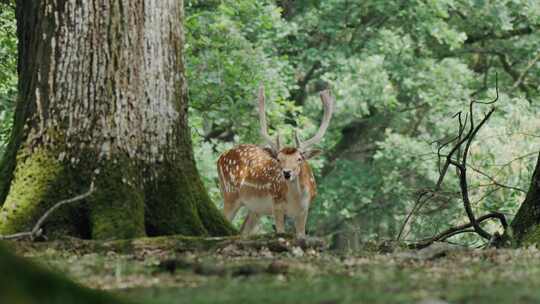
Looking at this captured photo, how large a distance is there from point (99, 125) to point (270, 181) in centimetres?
545

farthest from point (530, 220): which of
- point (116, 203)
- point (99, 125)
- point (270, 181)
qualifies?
point (270, 181)

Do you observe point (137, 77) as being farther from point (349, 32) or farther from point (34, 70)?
point (349, 32)

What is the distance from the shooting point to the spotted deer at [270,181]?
38.2 feet

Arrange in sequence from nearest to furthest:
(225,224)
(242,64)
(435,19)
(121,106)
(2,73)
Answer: (121,106) < (225,224) < (2,73) < (242,64) < (435,19)

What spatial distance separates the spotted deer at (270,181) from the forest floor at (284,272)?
508cm

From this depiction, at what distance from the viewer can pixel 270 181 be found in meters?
12.2

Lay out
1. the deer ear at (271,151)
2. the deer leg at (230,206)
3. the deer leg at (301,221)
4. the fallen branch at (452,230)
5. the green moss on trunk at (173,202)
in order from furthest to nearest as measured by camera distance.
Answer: the deer leg at (230,206)
the deer leg at (301,221)
the deer ear at (271,151)
the fallen branch at (452,230)
the green moss on trunk at (173,202)

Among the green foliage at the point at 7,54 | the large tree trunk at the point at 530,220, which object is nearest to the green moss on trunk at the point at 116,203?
the large tree trunk at the point at 530,220

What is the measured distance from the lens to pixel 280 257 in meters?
5.85

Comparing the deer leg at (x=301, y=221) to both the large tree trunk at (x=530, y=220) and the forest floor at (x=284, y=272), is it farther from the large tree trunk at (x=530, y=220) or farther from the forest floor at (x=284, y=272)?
the forest floor at (x=284, y=272)

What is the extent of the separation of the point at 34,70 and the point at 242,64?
1181 cm

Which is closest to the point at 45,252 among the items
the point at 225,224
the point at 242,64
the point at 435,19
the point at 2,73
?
the point at 225,224

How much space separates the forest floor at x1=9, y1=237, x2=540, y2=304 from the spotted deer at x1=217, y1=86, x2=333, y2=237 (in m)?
5.08

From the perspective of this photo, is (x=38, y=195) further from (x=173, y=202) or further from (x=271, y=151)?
(x=271, y=151)
